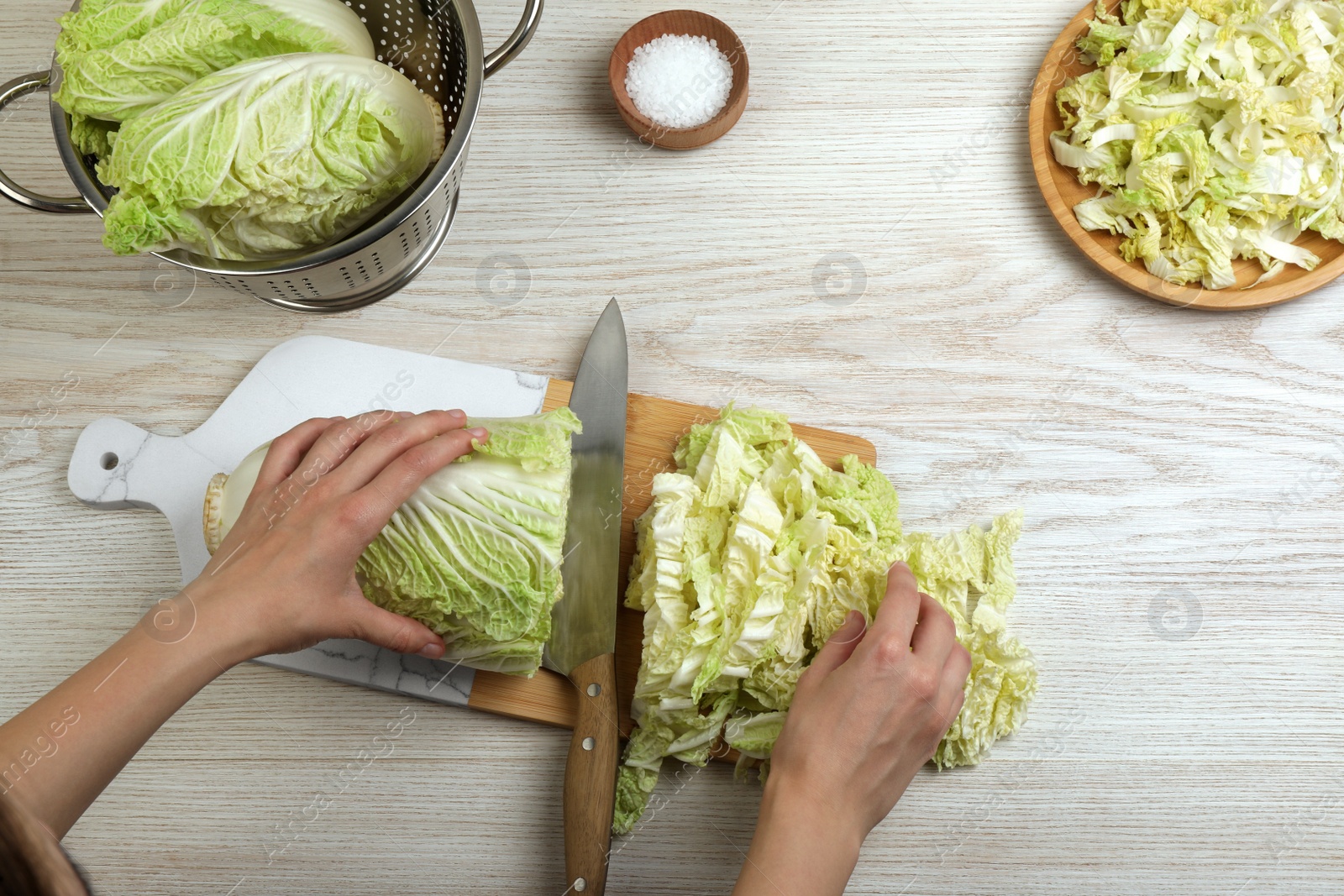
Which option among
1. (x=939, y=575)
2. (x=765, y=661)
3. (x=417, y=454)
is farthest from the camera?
(x=939, y=575)

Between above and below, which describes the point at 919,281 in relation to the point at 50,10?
below

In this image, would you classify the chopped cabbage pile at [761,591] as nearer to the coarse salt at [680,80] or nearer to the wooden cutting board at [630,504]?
the wooden cutting board at [630,504]

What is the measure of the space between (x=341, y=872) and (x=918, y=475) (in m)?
1.83

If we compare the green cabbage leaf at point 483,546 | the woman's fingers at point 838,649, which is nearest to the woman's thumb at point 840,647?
the woman's fingers at point 838,649

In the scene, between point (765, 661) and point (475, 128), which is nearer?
point (765, 661)

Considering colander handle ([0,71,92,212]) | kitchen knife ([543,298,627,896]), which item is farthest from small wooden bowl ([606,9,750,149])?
colander handle ([0,71,92,212])

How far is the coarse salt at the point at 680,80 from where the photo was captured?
7.95ft

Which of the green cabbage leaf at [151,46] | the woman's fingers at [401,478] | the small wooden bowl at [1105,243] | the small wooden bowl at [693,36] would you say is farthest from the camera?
the small wooden bowl at [693,36]

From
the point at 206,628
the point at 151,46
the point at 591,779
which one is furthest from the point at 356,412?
the point at 591,779

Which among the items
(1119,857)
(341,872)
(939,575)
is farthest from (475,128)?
(1119,857)

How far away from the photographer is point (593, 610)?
2.09m

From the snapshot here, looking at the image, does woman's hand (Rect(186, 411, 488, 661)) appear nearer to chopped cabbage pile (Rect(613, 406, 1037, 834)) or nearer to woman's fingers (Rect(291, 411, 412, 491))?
woman's fingers (Rect(291, 411, 412, 491))

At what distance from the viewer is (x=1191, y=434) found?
2.41 m

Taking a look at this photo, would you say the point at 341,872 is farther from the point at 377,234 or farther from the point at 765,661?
the point at 377,234
